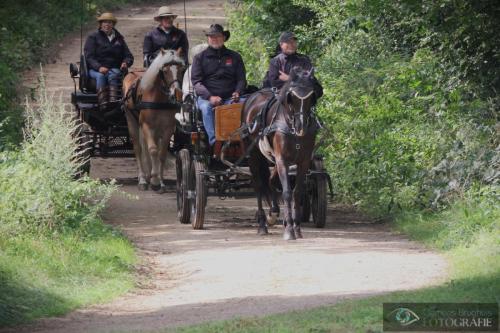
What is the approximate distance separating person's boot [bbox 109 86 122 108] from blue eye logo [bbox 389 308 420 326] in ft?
35.5

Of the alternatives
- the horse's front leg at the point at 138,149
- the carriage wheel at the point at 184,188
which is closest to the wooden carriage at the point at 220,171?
the carriage wheel at the point at 184,188

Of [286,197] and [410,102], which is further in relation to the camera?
[410,102]

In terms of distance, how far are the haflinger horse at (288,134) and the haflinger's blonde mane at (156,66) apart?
12.1 feet

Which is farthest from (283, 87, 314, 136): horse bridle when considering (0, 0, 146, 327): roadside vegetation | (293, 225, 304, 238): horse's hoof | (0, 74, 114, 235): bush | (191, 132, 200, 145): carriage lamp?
(0, 74, 114, 235): bush

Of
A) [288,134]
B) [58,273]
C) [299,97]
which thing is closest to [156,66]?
[288,134]

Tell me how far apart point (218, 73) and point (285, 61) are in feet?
3.74

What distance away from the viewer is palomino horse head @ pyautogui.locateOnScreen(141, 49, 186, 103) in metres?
18.7

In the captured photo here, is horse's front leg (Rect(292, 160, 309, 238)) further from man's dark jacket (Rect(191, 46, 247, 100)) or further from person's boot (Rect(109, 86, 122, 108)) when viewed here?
person's boot (Rect(109, 86, 122, 108))

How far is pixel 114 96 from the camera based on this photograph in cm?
1950

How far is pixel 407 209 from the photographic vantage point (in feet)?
51.8

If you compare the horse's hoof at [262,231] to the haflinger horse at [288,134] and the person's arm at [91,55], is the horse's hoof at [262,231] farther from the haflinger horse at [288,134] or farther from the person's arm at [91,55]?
the person's arm at [91,55]

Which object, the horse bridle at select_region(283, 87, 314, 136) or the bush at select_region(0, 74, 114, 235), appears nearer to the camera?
the bush at select_region(0, 74, 114, 235)

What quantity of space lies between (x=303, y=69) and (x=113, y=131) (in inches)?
231

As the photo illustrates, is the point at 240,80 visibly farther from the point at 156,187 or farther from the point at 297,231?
the point at 156,187
